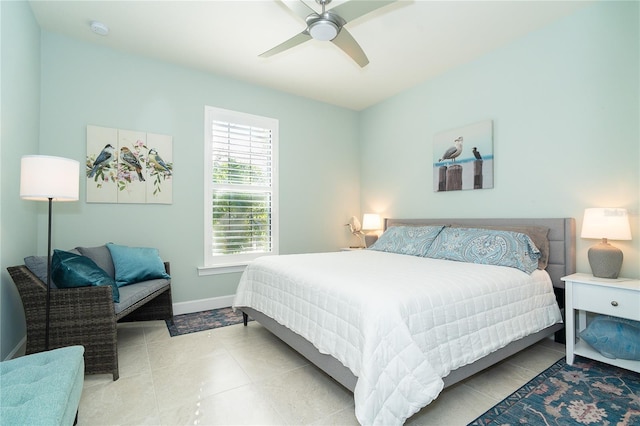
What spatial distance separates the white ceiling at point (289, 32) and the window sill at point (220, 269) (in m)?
2.30

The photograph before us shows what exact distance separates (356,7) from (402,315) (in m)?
1.82

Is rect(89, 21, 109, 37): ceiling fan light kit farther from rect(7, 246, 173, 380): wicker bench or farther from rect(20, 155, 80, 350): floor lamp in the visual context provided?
rect(7, 246, 173, 380): wicker bench

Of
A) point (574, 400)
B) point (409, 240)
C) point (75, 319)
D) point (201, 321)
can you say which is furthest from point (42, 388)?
point (409, 240)

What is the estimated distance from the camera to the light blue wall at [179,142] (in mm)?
2936

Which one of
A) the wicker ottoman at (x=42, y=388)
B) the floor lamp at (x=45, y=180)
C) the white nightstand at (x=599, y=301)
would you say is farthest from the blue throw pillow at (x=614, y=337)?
the floor lamp at (x=45, y=180)

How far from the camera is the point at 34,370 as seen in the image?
4.10 feet

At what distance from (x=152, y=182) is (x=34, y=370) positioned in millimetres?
2361

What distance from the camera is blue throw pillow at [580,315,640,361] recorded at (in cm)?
202

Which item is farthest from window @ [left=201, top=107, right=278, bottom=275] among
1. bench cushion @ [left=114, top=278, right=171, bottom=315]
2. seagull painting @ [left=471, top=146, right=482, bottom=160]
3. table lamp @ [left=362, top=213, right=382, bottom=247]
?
seagull painting @ [left=471, top=146, right=482, bottom=160]

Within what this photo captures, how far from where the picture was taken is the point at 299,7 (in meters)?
1.93

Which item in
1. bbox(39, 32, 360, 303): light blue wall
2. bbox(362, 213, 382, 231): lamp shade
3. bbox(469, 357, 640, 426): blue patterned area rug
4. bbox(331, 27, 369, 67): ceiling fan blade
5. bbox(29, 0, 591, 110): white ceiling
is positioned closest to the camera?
bbox(469, 357, 640, 426): blue patterned area rug

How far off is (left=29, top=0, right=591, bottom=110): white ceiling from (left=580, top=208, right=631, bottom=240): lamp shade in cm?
172

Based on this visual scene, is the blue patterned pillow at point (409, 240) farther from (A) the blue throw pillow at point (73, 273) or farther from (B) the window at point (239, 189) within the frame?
(A) the blue throw pillow at point (73, 273)

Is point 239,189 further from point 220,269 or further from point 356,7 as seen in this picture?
point 356,7
